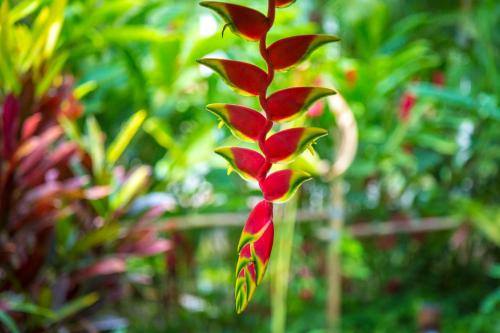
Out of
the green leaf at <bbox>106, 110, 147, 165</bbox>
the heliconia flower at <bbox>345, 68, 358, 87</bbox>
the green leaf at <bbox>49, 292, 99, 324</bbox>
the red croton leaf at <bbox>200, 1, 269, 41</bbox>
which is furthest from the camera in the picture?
the heliconia flower at <bbox>345, 68, 358, 87</bbox>

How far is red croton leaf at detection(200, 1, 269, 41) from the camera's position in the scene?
0.21 meters

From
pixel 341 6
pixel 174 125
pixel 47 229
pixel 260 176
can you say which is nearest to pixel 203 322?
pixel 174 125

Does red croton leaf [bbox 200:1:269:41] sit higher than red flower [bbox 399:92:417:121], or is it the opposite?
red croton leaf [bbox 200:1:269:41]

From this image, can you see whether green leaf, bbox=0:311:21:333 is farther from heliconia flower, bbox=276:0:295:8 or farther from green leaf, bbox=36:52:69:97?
heliconia flower, bbox=276:0:295:8

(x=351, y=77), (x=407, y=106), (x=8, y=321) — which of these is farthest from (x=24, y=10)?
(x=407, y=106)

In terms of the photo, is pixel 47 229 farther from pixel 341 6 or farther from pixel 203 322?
pixel 341 6

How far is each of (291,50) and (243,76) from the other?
0.06ft

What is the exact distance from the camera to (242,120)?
0.77ft

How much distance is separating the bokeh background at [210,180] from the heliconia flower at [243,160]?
0.64m

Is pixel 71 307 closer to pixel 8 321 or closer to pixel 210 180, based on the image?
pixel 8 321

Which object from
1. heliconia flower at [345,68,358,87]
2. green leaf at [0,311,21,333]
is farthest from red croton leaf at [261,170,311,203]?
heliconia flower at [345,68,358,87]

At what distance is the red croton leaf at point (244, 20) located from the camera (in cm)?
21

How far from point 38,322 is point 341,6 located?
49.5 inches

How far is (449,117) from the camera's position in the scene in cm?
156
